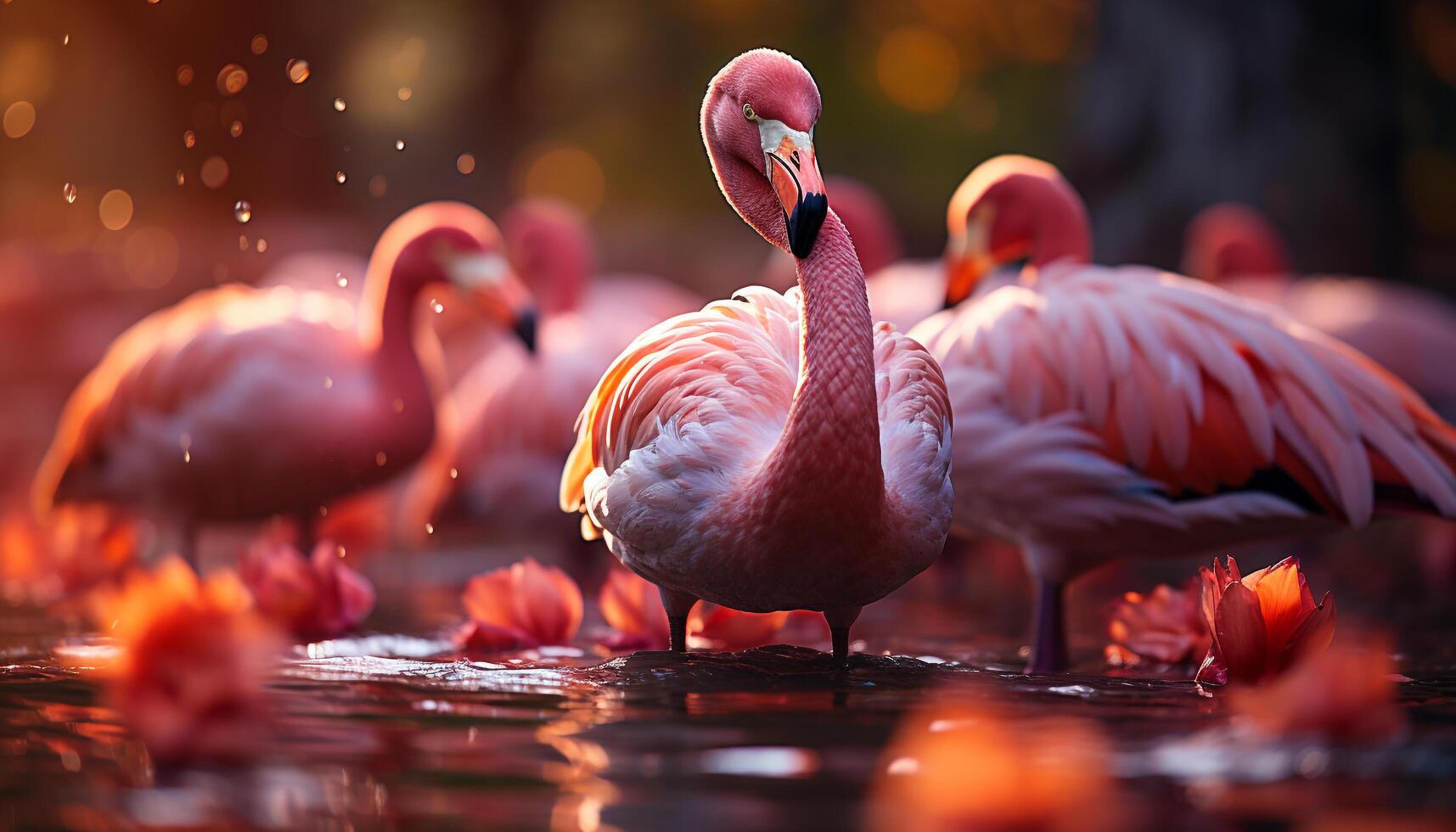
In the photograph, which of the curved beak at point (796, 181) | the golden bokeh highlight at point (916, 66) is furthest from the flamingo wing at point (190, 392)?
the golden bokeh highlight at point (916, 66)

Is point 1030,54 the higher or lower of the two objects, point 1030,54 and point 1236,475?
the higher

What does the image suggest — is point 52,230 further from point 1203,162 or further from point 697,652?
point 697,652

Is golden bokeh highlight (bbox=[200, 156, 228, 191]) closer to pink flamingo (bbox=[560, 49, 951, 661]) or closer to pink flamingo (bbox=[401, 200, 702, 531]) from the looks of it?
pink flamingo (bbox=[401, 200, 702, 531])

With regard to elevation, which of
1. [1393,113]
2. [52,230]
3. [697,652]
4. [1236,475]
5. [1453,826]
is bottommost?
[1453,826]

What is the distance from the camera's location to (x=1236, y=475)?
3678 mm

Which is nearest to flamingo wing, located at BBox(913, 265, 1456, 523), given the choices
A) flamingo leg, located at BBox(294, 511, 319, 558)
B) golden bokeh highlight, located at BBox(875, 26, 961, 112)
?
flamingo leg, located at BBox(294, 511, 319, 558)

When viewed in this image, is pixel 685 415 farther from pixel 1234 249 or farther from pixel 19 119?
pixel 19 119

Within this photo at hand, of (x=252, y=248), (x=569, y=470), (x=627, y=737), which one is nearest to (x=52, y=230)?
(x=252, y=248)

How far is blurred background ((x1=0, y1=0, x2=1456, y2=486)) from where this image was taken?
30.7 feet

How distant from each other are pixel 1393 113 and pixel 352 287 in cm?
587

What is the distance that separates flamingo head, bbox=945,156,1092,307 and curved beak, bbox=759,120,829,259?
200cm

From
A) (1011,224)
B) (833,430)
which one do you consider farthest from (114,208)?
(833,430)

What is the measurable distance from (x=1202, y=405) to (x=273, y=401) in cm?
302

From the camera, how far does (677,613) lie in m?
3.21
